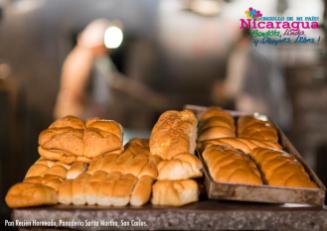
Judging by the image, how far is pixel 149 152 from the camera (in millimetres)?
2701

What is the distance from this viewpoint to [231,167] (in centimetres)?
244

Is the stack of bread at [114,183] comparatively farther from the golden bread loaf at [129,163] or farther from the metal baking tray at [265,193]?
the metal baking tray at [265,193]

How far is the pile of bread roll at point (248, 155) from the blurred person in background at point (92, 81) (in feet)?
13.4

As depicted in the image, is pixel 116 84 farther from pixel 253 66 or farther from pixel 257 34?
pixel 257 34

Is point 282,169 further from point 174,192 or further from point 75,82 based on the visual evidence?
point 75,82

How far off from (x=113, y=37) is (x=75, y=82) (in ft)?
2.72

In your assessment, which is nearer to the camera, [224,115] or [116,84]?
[224,115]

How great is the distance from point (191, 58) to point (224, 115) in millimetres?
4997

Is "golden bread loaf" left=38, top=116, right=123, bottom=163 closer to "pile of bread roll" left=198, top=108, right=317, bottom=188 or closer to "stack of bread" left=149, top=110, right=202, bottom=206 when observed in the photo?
"stack of bread" left=149, top=110, right=202, bottom=206

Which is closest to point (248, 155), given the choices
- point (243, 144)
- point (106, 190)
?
point (243, 144)

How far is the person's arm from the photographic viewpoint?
7.02 m

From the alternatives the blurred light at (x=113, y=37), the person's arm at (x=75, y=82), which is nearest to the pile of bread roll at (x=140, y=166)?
the person's arm at (x=75, y=82)

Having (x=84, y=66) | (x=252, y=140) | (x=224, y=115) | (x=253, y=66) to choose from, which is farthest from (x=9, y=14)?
(x=252, y=140)

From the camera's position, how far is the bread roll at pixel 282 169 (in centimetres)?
241
